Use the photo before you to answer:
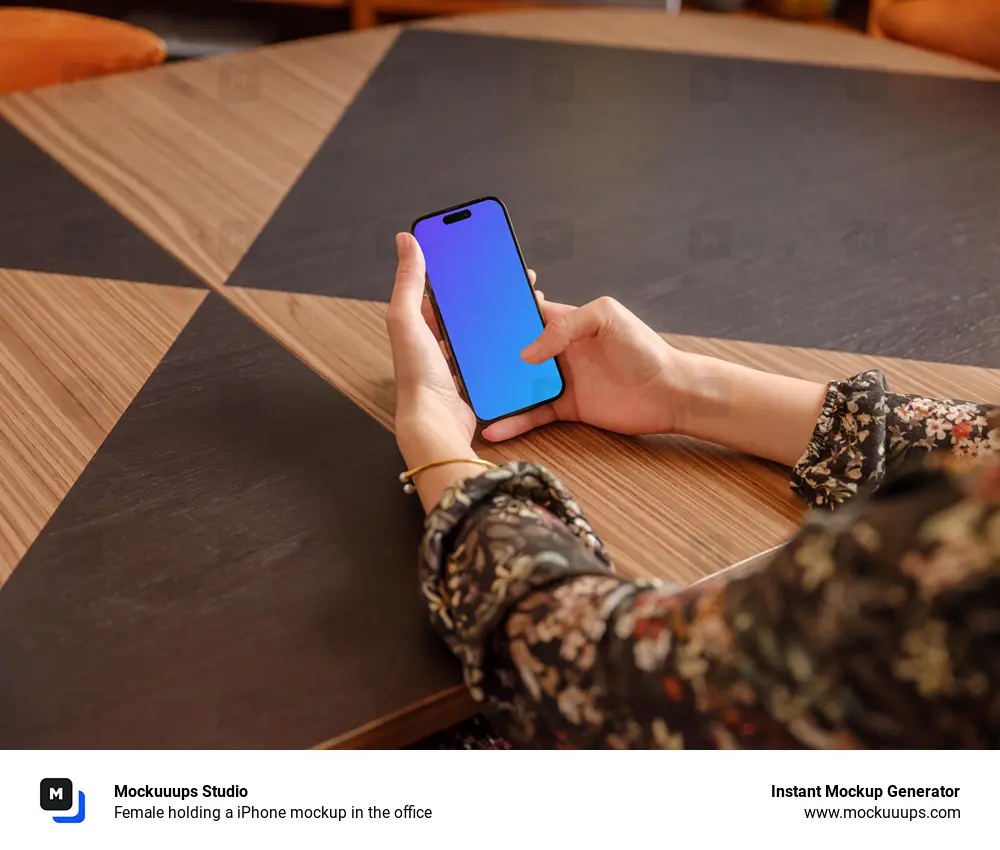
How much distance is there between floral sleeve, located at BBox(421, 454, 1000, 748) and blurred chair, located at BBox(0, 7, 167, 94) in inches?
43.9

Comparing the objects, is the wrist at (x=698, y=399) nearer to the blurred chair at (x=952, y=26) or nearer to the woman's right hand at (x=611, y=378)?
the woman's right hand at (x=611, y=378)

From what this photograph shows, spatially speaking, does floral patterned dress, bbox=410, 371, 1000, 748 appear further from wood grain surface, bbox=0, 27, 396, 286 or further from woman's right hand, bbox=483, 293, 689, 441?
wood grain surface, bbox=0, 27, 396, 286

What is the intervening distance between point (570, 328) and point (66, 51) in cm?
105

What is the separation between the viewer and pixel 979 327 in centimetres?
98

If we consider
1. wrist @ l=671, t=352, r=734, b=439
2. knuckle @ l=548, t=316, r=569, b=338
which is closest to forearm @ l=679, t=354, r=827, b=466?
wrist @ l=671, t=352, r=734, b=439

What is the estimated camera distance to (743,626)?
1.68ft

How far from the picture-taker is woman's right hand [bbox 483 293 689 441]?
0.84 meters

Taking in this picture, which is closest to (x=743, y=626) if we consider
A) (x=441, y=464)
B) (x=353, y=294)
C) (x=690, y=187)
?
(x=441, y=464)

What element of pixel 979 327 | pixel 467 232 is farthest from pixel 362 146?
pixel 979 327

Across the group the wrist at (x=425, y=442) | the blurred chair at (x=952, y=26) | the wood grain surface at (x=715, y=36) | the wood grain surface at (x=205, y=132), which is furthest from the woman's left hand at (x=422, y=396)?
the blurred chair at (x=952, y=26)

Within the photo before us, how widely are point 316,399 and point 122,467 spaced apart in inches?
6.7

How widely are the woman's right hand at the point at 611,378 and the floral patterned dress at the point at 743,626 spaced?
151 millimetres
